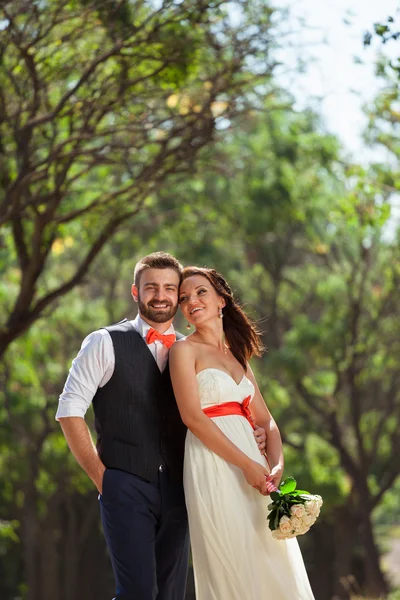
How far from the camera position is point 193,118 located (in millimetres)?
10281

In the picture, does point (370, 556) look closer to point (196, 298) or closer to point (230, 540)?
point (230, 540)

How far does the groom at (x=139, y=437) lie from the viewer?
4621 mm

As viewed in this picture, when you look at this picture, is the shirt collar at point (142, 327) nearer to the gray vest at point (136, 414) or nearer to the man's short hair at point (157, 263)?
the gray vest at point (136, 414)

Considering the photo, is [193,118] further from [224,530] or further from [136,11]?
[224,530]

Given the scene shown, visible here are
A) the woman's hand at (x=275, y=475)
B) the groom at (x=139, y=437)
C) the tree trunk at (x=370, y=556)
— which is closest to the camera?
the groom at (x=139, y=437)

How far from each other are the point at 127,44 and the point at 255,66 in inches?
86.1

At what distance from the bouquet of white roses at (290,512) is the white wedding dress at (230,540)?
183 millimetres

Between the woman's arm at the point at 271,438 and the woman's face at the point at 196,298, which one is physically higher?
the woman's face at the point at 196,298

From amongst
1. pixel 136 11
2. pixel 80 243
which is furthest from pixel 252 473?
pixel 80 243

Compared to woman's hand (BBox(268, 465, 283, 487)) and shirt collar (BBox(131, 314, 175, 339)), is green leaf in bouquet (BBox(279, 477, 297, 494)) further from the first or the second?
shirt collar (BBox(131, 314, 175, 339))

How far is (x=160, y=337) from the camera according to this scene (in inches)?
195

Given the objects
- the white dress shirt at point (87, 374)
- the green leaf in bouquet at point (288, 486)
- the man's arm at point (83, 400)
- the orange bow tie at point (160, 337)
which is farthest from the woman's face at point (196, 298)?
the green leaf in bouquet at point (288, 486)

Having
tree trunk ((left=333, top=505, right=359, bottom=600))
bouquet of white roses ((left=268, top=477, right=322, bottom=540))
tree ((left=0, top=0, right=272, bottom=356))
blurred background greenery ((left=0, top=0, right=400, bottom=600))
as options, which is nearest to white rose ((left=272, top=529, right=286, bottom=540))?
bouquet of white roses ((left=268, top=477, right=322, bottom=540))

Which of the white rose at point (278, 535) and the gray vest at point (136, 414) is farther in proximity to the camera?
the gray vest at point (136, 414)
